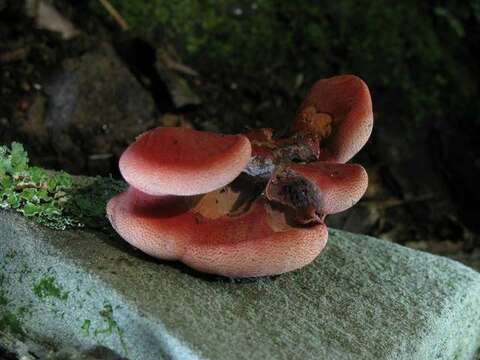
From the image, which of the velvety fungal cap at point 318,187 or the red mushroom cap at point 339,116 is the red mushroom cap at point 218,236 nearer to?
the velvety fungal cap at point 318,187

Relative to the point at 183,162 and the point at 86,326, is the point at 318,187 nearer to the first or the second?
the point at 183,162

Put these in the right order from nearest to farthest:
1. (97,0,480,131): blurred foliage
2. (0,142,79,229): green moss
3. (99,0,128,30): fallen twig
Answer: (0,142,79,229): green moss, (99,0,128,30): fallen twig, (97,0,480,131): blurred foliage

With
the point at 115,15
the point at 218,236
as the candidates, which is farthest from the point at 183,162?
the point at 115,15

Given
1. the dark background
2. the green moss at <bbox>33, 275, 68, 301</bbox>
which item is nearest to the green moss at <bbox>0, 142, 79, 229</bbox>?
the green moss at <bbox>33, 275, 68, 301</bbox>

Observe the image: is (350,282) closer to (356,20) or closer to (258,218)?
(258,218)

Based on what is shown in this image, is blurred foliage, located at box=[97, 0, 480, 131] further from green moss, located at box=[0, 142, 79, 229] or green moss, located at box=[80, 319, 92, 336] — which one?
green moss, located at box=[80, 319, 92, 336]

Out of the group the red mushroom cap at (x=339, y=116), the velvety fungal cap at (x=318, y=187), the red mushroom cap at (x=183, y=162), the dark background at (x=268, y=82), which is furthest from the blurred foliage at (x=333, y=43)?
the red mushroom cap at (x=183, y=162)

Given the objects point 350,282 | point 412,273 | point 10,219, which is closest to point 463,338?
point 412,273
